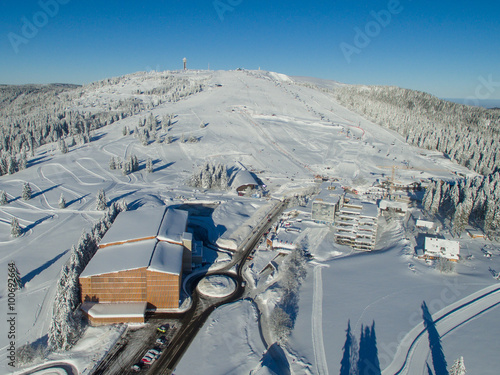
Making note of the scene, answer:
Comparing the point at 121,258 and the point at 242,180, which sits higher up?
the point at 242,180

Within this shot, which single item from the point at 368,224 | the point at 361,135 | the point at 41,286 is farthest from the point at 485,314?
the point at 361,135

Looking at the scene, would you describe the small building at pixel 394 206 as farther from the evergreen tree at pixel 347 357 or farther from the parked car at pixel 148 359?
the parked car at pixel 148 359

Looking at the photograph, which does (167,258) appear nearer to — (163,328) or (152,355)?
(163,328)

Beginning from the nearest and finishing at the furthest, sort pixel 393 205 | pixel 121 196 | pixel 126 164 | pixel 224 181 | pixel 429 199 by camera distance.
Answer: pixel 429 199 < pixel 393 205 < pixel 121 196 < pixel 224 181 < pixel 126 164

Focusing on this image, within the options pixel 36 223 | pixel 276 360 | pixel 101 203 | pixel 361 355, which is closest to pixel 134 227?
pixel 101 203

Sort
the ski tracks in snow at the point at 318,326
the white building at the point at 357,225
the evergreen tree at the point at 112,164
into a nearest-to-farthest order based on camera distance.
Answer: the ski tracks in snow at the point at 318,326 → the white building at the point at 357,225 → the evergreen tree at the point at 112,164

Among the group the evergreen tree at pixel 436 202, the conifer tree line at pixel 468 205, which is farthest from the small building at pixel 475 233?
the evergreen tree at pixel 436 202
